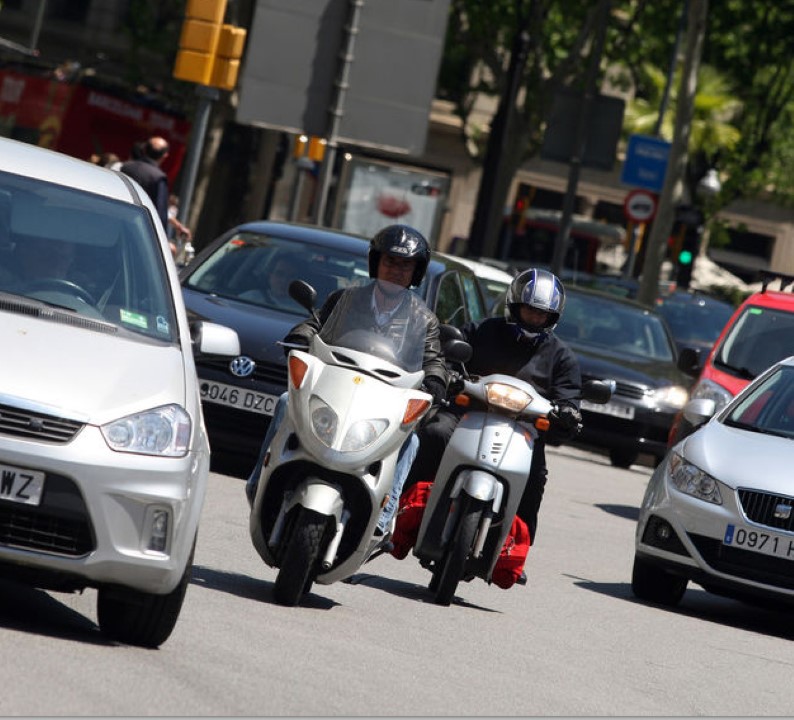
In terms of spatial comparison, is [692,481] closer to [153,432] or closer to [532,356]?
[532,356]

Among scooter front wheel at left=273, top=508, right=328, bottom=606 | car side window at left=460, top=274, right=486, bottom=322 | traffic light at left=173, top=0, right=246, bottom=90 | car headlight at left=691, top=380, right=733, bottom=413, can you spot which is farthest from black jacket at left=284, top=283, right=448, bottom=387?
traffic light at left=173, top=0, right=246, bottom=90

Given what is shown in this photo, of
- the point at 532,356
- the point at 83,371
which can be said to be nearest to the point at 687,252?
the point at 532,356

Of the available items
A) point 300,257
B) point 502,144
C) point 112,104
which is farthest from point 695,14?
point 300,257

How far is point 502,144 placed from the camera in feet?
124

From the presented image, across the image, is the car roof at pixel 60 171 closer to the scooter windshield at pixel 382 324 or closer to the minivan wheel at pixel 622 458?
the scooter windshield at pixel 382 324

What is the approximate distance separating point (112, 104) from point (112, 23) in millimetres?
22724

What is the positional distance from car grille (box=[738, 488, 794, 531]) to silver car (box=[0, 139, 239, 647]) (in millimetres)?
4112

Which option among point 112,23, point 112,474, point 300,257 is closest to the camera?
point 112,474

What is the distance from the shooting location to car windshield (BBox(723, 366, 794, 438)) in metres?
12.4

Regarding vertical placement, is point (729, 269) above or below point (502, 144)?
below

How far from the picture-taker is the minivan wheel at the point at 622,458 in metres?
21.9

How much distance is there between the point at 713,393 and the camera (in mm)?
16828

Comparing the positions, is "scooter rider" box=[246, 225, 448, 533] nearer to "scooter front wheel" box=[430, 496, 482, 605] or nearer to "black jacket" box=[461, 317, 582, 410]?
"scooter front wheel" box=[430, 496, 482, 605]

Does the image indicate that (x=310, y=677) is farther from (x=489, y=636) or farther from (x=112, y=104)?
(x=112, y=104)
